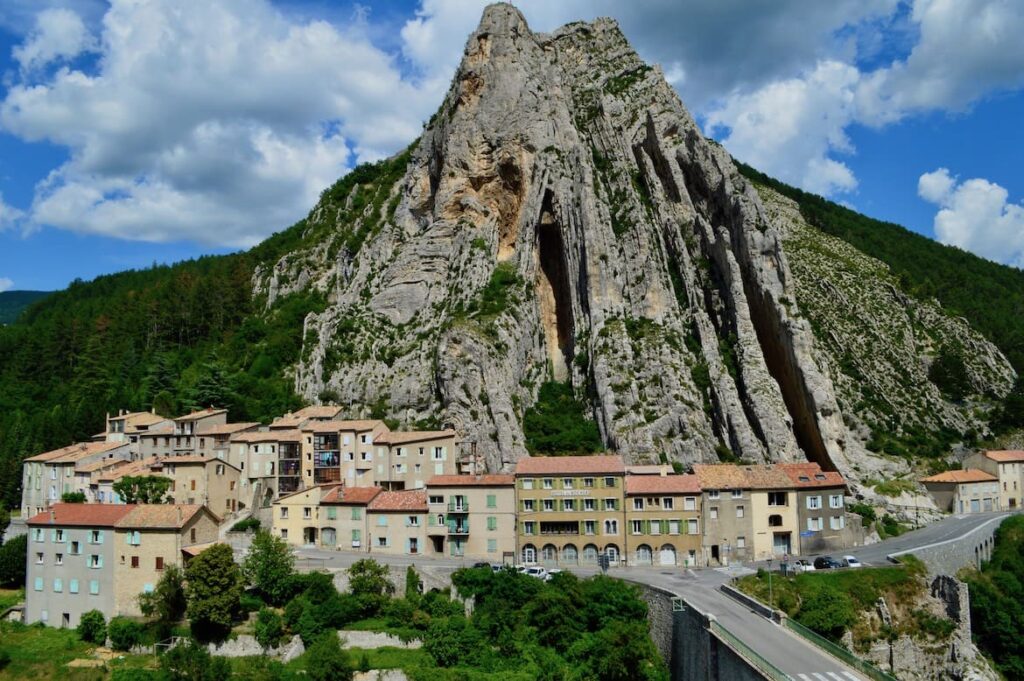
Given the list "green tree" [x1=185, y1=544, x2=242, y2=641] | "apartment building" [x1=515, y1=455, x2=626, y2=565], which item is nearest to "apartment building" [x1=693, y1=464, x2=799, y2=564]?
"apartment building" [x1=515, y1=455, x2=626, y2=565]

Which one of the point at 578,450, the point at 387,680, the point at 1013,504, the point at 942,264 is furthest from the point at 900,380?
the point at 387,680

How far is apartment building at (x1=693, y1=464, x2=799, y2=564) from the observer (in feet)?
200

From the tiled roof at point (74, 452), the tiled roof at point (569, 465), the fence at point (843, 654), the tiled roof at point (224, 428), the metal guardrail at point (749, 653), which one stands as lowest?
the fence at point (843, 654)

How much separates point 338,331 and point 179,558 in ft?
149

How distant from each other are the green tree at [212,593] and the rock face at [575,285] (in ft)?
100

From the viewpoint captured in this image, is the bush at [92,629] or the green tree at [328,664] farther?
the bush at [92,629]

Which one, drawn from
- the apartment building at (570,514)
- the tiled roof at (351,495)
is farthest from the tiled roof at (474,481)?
the tiled roof at (351,495)

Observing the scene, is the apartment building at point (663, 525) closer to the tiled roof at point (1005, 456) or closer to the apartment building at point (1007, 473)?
the apartment building at point (1007, 473)

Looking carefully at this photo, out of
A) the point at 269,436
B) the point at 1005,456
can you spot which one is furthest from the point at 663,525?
the point at 1005,456

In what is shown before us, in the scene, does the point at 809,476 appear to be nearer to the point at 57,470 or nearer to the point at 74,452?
the point at 57,470

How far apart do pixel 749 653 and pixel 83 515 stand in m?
45.8

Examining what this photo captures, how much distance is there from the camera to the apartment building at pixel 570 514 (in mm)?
60906

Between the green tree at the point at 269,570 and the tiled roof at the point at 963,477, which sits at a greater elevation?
the tiled roof at the point at 963,477

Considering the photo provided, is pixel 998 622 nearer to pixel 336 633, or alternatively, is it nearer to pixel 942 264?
pixel 336 633
